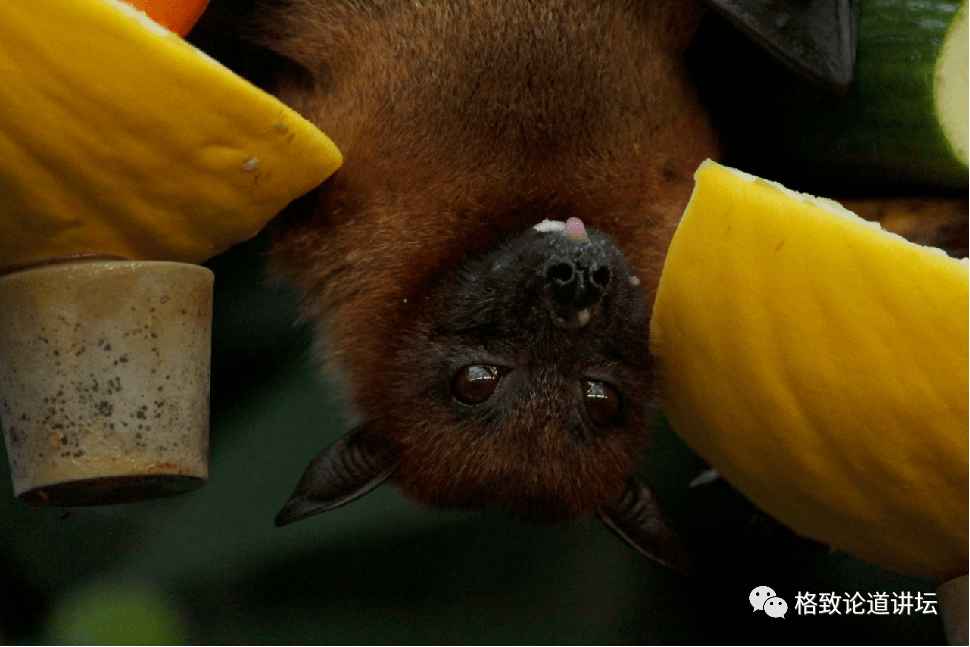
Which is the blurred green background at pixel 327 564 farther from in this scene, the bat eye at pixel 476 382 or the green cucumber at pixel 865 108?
the green cucumber at pixel 865 108

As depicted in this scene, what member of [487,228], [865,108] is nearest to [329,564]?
[487,228]

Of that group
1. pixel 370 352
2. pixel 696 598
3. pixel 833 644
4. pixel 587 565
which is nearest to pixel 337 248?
pixel 370 352

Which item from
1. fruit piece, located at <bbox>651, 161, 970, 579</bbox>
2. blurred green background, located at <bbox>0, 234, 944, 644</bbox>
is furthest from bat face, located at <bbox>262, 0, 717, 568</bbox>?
blurred green background, located at <bbox>0, 234, 944, 644</bbox>

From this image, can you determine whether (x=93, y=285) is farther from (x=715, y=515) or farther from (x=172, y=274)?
(x=715, y=515)

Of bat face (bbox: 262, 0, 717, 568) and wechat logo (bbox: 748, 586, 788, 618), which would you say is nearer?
bat face (bbox: 262, 0, 717, 568)

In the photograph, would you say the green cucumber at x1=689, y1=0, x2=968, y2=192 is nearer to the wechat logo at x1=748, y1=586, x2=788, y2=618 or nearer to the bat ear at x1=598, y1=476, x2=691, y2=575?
the bat ear at x1=598, y1=476, x2=691, y2=575

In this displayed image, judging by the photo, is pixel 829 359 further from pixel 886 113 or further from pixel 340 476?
pixel 340 476
